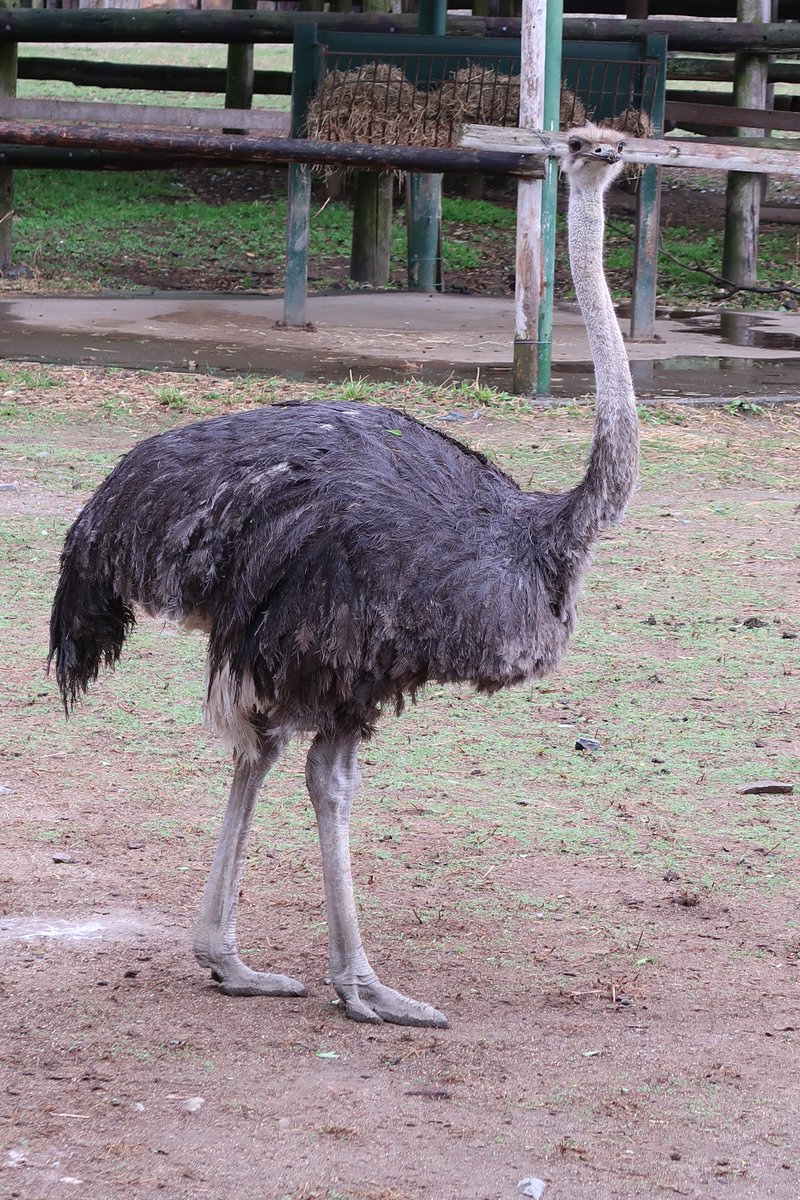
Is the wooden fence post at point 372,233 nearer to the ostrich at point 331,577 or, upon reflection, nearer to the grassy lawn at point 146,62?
the grassy lawn at point 146,62

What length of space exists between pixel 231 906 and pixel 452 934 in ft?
1.79

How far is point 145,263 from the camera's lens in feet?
45.1

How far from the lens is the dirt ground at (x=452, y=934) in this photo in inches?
106

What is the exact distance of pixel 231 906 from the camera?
327cm

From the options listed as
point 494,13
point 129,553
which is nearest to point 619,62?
point 494,13

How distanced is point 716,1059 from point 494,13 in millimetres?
14699

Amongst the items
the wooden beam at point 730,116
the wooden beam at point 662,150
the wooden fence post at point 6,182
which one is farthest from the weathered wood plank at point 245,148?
the wooden fence post at point 6,182

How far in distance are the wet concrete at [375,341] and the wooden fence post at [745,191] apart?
844 mm

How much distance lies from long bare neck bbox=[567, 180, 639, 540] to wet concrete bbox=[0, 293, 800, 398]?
5.44 meters

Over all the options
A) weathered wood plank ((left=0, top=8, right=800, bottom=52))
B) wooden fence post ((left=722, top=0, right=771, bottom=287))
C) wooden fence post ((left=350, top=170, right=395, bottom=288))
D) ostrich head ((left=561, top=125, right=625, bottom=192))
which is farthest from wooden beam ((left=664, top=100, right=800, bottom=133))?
ostrich head ((left=561, top=125, right=625, bottom=192))

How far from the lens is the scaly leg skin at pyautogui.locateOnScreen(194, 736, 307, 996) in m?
3.25

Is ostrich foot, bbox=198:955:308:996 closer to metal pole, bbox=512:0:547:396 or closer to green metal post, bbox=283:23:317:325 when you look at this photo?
metal pole, bbox=512:0:547:396

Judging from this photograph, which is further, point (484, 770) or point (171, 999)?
point (484, 770)

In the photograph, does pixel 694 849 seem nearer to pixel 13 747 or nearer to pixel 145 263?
pixel 13 747
